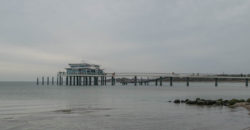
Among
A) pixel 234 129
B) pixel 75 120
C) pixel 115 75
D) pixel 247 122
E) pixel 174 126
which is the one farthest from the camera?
pixel 115 75

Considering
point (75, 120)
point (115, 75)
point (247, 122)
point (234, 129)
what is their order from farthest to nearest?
1. point (115, 75)
2. point (75, 120)
3. point (247, 122)
4. point (234, 129)

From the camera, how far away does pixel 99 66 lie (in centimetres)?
16188

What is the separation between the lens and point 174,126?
22.6 metres

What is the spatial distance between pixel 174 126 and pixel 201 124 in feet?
8.02

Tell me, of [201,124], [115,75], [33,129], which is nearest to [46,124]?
[33,129]

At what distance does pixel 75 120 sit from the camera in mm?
25859

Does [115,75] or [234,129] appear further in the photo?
[115,75]

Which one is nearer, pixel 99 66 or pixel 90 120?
pixel 90 120

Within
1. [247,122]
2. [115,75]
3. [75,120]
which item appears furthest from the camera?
[115,75]

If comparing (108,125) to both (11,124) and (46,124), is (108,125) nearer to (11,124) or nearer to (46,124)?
(46,124)

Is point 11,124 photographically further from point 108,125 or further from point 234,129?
point 234,129

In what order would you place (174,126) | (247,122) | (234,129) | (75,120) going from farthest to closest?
(75,120)
(247,122)
(174,126)
(234,129)

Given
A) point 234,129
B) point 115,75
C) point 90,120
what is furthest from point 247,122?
point 115,75

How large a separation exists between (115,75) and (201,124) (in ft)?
421
